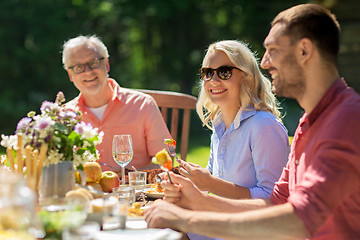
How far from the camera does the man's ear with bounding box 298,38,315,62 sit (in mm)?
2029

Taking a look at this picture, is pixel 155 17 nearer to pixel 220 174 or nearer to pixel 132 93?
pixel 132 93

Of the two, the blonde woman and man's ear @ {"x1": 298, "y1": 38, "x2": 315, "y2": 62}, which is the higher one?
man's ear @ {"x1": 298, "y1": 38, "x2": 315, "y2": 62}

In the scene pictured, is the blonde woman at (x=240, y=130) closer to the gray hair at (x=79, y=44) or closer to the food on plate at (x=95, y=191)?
the food on plate at (x=95, y=191)

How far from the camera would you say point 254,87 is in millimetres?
3311

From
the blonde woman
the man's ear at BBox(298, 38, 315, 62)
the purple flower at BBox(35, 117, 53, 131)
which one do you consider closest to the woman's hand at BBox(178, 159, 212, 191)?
the blonde woman

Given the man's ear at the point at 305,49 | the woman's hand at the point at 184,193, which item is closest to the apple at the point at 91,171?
the woman's hand at the point at 184,193

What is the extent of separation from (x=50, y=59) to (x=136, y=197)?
11552mm

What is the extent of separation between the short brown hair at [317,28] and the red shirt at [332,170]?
6.5 inches

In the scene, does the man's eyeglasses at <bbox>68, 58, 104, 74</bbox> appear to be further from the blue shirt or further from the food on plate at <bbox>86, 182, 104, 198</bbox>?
the food on plate at <bbox>86, 182, 104, 198</bbox>

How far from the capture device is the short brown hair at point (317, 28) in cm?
203

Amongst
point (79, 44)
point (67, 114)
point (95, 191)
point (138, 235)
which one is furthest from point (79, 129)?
point (79, 44)

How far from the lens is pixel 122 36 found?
1680 cm

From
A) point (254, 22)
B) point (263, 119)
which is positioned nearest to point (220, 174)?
point (263, 119)

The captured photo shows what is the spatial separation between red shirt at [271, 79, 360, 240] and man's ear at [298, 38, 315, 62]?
192 millimetres
